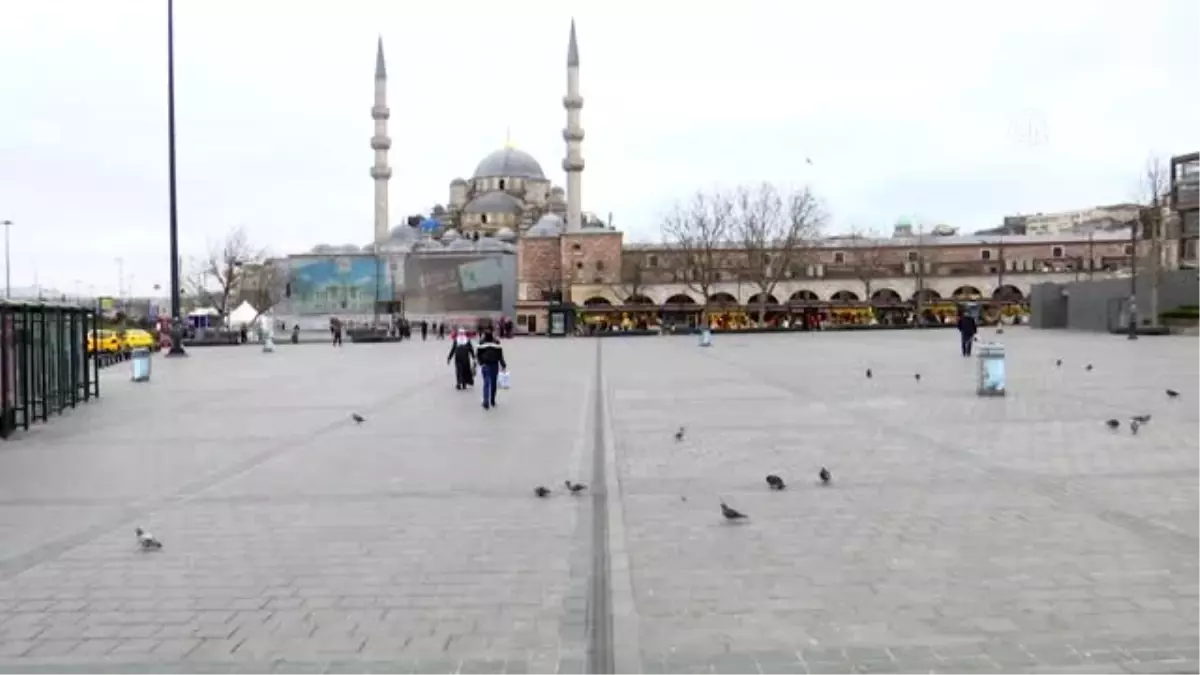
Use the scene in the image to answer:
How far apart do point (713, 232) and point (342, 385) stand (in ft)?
193

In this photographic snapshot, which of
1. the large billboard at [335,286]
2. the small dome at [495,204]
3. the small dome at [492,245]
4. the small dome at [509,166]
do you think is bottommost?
the large billboard at [335,286]

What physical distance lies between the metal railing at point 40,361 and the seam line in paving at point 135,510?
4.24 m

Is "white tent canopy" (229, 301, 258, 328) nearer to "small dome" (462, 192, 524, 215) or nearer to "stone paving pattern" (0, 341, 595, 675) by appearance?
"stone paving pattern" (0, 341, 595, 675)

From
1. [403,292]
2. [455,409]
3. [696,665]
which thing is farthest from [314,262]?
[696,665]

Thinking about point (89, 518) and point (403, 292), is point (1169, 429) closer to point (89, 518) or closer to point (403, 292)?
point (89, 518)

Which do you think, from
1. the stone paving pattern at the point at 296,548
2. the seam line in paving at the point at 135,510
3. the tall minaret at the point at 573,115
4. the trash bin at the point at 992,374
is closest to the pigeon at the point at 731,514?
the stone paving pattern at the point at 296,548

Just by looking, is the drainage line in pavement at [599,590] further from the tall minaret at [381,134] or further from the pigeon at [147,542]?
the tall minaret at [381,134]

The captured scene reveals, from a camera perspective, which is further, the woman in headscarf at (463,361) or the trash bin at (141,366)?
the trash bin at (141,366)

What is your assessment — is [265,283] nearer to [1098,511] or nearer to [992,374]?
[992,374]

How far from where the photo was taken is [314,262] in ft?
327

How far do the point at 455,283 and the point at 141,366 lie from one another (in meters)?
74.2

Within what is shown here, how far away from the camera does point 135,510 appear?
29.2 feet

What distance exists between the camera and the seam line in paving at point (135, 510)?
7.12 meters

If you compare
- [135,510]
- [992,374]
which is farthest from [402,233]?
[135,510]
